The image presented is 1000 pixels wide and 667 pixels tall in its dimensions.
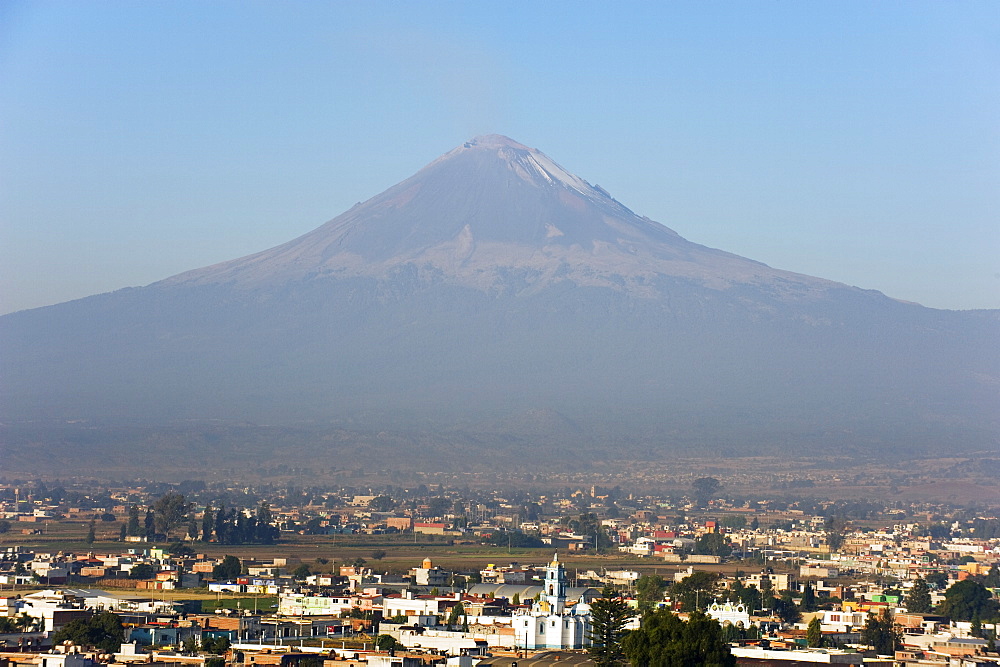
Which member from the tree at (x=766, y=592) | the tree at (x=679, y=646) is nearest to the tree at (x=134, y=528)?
the tree at (x=766, y=592)

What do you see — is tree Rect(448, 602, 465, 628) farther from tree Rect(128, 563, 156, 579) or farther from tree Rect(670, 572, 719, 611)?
tree Rect(128, 563, 156, 579)

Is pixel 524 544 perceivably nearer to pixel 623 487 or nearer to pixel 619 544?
pixel 619 544

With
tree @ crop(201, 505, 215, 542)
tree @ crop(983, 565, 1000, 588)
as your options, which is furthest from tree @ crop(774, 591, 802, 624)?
tree @ crop(201, 505, 215, 542)

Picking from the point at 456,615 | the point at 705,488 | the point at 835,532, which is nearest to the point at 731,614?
the point at 456,615

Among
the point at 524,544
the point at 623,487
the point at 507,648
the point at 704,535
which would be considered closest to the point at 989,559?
the point at 704,535

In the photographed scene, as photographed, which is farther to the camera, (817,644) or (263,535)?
(263,535)

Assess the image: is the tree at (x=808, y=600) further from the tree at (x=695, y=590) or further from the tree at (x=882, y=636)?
the tree at (x=882, y=636)

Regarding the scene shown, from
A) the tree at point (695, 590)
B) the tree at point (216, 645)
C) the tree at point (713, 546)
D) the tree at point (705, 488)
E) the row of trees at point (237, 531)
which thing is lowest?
the tree at point (216, 645)
